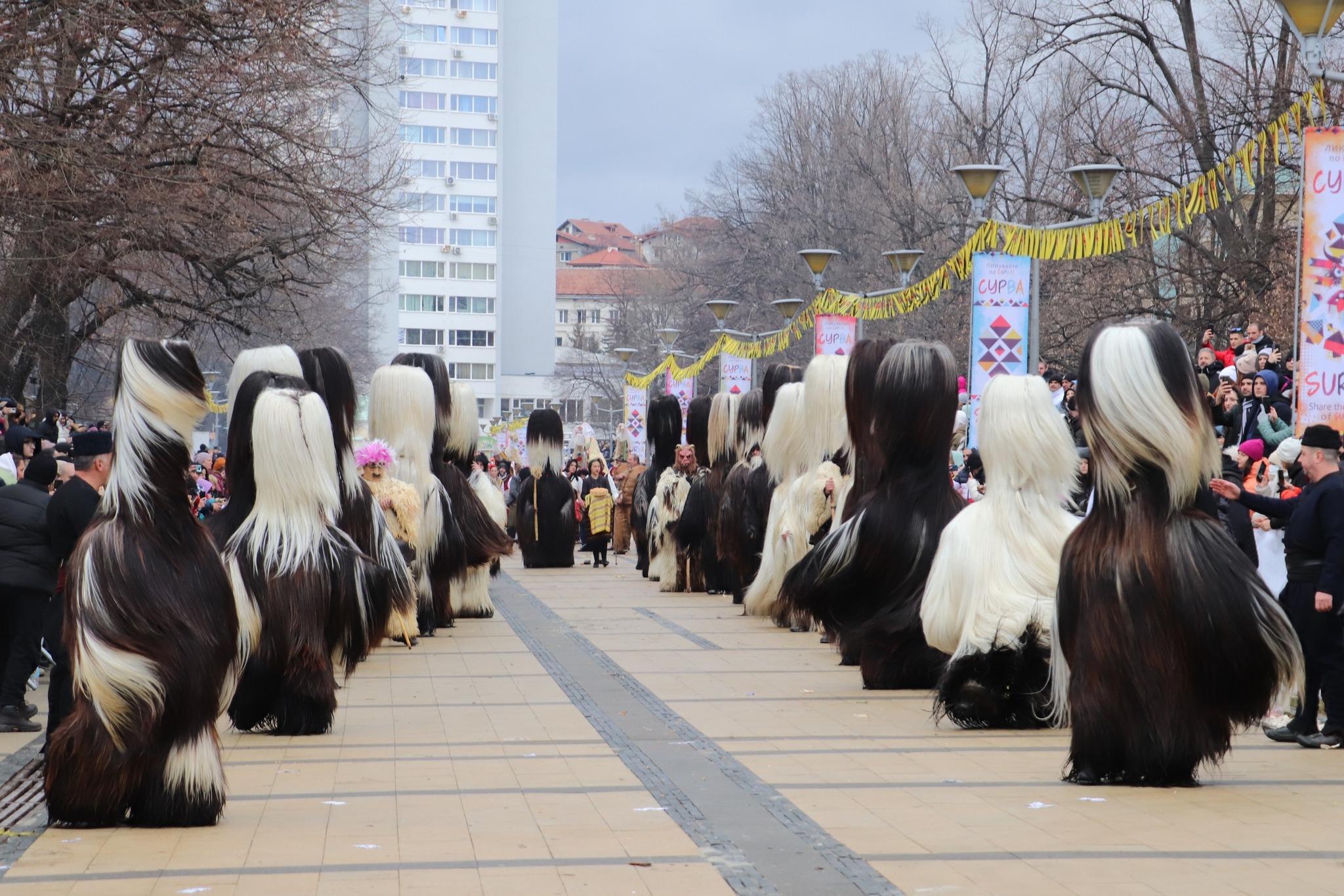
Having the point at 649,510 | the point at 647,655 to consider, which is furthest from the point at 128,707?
the point at 649,510

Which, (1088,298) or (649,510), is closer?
(649,510)

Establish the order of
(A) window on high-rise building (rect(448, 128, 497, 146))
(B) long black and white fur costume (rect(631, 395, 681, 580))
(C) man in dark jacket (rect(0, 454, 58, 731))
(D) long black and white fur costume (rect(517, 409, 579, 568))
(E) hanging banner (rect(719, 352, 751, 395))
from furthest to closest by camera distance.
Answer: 1. (A) window on high-rise building (rect(448, 128, 497, 146))
2. (E) hanging banner (rect(719, 352, 751, 395))
3. (D) long black and white fur costume (rect(517, 409, 579, 568))
4. (B) long black and white fur costume (rect(631, 395, 681, 580))
5. (C) man in dark jacket (rect(0, 454, 58, 731))

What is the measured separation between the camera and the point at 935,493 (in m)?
11.5

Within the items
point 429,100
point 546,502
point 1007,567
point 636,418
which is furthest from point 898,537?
point 429,100

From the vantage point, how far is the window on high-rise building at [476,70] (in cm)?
9950

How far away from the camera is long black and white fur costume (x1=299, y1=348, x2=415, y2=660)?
11117 millimetres

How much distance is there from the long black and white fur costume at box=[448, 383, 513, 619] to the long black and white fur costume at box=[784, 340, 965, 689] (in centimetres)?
543

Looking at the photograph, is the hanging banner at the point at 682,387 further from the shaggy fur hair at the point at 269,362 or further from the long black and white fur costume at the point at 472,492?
the shaggy fur hair at the point at 269,362

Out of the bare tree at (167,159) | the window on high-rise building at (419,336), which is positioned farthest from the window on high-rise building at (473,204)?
the bare tree at (167,159)

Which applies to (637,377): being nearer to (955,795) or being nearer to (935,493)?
(935,493)

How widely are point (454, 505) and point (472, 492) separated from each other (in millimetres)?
359

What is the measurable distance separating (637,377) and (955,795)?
33.6 meters

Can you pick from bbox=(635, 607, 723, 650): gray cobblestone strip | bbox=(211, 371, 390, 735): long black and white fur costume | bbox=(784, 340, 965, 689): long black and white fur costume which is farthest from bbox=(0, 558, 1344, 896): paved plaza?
bbox=(635, 607, 723, 650): gray cobblestone strip

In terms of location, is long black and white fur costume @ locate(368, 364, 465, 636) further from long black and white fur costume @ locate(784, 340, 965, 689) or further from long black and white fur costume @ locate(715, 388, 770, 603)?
long black and white fur costume @ locate(784, 340, 965, 689)
